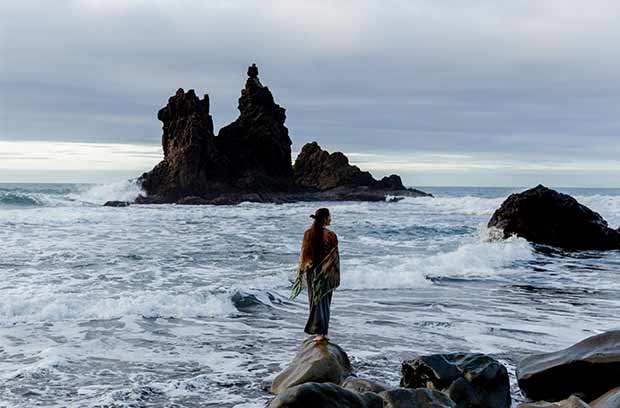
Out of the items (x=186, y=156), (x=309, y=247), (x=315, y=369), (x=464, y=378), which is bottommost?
(x=315, y=369)

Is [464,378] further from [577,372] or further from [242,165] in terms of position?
[242,165]

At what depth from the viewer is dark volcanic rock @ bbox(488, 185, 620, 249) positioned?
2420cm

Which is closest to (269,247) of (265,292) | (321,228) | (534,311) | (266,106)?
(265,292)

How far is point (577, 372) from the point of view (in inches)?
245

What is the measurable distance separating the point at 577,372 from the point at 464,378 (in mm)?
1120

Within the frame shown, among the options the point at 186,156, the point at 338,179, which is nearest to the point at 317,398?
the point at 186,156

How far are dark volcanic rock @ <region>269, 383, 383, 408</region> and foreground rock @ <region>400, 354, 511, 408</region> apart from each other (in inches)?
51.2

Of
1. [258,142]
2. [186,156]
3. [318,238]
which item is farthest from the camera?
[258,142]

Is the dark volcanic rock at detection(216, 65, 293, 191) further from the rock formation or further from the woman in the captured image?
the woman

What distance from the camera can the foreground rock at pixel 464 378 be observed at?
5883 mm

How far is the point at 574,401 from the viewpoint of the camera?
16.1ft

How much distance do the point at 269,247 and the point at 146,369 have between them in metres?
14.8

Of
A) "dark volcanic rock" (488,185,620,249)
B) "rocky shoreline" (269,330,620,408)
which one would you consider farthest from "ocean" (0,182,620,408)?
"dark volcanic rock" (488,185,620,249)

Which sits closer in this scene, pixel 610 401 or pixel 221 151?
pixel 610 401
